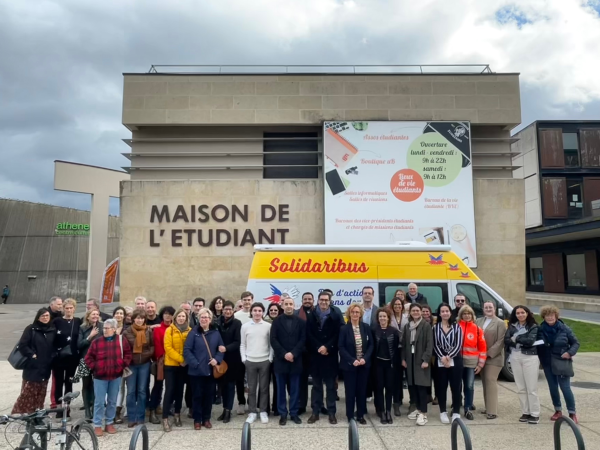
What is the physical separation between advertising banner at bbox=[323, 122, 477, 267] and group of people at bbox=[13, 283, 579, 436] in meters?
7.90

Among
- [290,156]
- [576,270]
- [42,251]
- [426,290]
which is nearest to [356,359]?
[426,290]

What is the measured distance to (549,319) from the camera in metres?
6.63

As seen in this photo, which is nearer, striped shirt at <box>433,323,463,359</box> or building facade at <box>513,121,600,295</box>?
striped shirt at <box>433,323,463,359</box>

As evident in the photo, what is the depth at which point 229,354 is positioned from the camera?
22.7 ft

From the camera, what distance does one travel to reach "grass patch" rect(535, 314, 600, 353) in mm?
13281

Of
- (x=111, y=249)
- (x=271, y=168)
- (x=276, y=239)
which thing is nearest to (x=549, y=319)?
(x=276, y=239)

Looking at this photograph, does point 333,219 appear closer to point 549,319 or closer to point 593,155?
point 549,319

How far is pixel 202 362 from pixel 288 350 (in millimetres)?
1235

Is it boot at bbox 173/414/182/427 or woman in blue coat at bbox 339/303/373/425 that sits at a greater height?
woman in blue coat at bbox 339/303/373/425

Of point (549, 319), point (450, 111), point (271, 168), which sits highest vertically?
point (450, 111)

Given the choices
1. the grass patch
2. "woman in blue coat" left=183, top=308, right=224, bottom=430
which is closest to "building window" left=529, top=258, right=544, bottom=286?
the grass patch

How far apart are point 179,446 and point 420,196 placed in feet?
37.6

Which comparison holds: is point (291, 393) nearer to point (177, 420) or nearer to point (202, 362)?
point (202, 362)

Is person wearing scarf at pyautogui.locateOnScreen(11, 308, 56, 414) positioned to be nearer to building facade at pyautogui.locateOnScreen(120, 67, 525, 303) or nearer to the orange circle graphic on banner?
building facade at pyautogui.locateOnScreen(120, 67, 525, 303)
